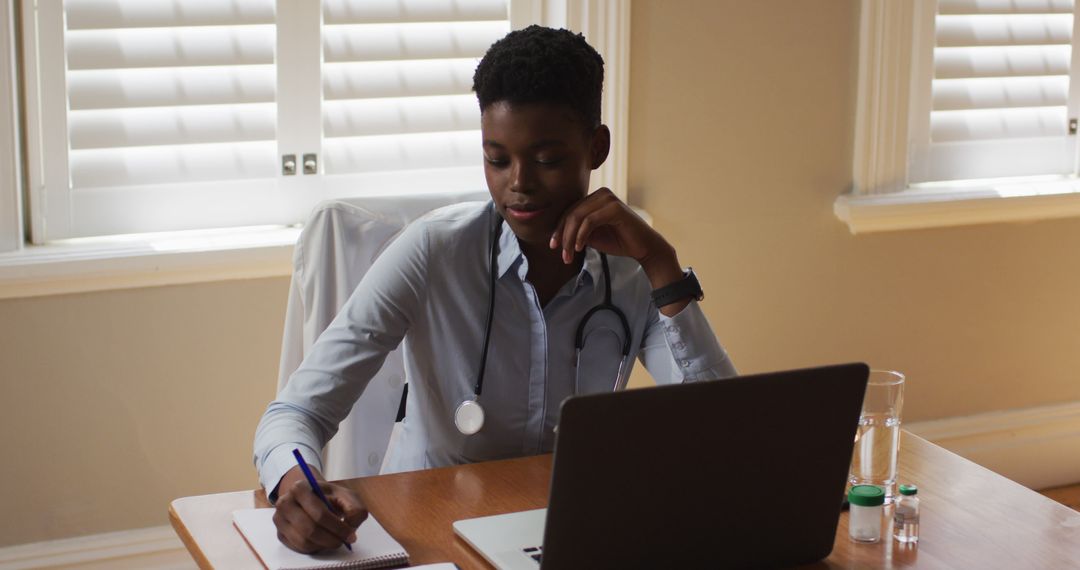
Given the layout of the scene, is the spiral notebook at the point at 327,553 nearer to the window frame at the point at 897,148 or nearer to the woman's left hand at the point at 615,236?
the woman's left hand at the point at 615,236

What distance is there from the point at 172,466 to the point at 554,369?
3.87 feet

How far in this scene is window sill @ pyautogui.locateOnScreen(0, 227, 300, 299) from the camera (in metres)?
2.40

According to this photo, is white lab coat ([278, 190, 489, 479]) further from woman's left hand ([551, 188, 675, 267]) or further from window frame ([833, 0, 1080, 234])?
window frame ([833, 0, 1080, 234])

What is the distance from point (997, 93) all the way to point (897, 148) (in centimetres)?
39

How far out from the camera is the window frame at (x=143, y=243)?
7.80ft

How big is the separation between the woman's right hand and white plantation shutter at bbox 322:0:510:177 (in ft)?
4.69

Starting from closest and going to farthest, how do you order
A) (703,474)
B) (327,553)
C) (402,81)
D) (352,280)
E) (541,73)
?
(703,474) → (327,553) → (541,73) → (352,280) → (402,81)

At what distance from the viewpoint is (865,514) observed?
137 cm

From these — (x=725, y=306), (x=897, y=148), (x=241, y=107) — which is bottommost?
(x=725, y=306)

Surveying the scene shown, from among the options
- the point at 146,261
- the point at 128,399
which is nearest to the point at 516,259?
the point at 146,261

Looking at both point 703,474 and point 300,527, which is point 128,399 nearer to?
point 300,527

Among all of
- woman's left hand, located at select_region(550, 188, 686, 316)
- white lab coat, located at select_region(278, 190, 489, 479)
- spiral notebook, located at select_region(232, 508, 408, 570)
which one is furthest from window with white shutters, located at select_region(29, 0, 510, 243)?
spiral notebook, located at select_region(232, 508, 408, 570)

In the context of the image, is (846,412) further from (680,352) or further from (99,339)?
(99,339)

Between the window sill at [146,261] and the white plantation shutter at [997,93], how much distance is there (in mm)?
1716
